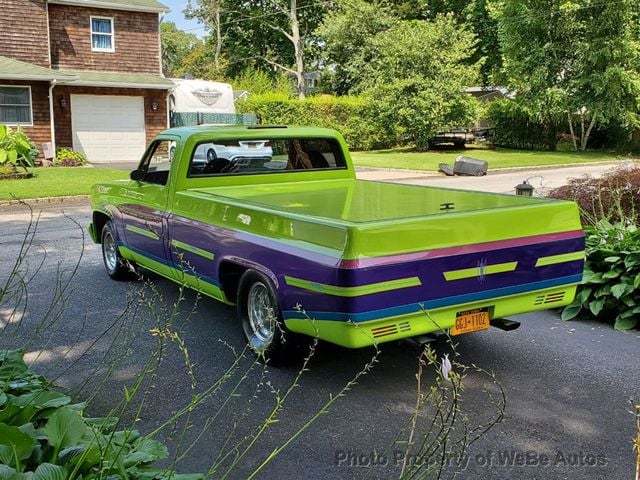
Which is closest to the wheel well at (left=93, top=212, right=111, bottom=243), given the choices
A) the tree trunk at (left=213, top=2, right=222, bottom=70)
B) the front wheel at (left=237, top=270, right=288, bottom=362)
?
the front wheel at (left=237, top=270, right=288, bottom=362)

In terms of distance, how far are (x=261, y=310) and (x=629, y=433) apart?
2655 mm

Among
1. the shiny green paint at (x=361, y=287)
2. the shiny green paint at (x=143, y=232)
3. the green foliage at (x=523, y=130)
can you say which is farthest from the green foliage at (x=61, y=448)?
the green foliage at (x=523, y=130)

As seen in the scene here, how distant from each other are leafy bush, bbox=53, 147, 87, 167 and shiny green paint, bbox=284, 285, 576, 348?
21.2 metres

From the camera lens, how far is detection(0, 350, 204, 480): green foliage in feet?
7.73

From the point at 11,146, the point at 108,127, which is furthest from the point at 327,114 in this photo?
the point at 11,146

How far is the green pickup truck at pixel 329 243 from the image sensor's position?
4.22m

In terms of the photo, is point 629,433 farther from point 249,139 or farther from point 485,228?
point 249,139

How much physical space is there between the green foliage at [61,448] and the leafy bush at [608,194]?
6675mm

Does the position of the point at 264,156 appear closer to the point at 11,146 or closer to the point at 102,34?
the point at 11,146

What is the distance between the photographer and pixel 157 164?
7180mm

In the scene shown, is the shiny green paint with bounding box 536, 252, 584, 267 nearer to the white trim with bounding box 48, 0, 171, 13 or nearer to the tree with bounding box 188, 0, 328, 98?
the white trim with bounding box 48, 0, 171, 13

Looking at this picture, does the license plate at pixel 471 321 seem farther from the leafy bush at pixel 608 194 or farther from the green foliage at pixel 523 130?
the green foliage at pixel 523 130

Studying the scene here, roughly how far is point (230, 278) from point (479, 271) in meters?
2.02

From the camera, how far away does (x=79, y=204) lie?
15453mm
